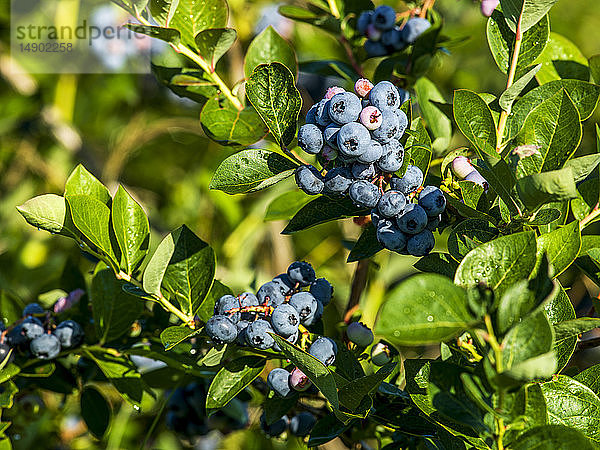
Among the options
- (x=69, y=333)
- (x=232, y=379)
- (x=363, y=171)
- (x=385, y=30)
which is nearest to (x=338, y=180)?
(x=363, y=171)

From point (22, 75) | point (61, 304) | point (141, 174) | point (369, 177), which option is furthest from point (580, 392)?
point (141, 174)

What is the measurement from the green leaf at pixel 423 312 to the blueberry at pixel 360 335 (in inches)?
10.8

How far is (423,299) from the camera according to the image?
43 centimetres

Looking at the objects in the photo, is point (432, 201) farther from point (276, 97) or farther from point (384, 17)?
point (384, 17)

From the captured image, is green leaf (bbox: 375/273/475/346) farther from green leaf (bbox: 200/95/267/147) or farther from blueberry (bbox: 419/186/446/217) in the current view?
green leaf (bbox: 200/95/267/147)

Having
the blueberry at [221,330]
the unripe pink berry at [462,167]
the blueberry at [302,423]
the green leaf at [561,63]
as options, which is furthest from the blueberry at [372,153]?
the blueberry at [302,423]

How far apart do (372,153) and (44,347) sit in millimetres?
513

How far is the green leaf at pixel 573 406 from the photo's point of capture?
21.1 inches

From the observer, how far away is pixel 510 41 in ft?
2.25

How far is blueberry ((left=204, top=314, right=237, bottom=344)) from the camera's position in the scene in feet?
1.99

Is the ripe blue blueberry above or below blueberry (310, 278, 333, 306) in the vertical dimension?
above

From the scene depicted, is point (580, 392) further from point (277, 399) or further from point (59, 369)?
point (59, 369)

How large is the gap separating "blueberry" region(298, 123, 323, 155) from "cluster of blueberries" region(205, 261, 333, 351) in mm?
161

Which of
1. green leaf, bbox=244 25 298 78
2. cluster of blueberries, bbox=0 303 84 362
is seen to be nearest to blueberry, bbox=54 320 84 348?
cluster of blueberries, bbox=0 303 84 362
